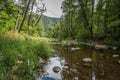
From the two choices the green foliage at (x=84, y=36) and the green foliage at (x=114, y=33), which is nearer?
the green foliage at (x=114, y=33)

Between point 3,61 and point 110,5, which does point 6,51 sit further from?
point 110,5

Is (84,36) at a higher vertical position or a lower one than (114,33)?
lower

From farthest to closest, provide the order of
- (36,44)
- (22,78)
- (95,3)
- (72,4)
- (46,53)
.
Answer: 1. (72,4)
2. (95,3)
3. (46,53)
4. (36,44)
5. (22,78)

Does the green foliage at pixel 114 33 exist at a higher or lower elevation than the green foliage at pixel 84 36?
higher

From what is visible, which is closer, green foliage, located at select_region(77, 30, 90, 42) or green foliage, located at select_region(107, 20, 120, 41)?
green foliage, located at select_region(107, 20, 120, 41)

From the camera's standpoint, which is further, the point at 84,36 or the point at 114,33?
the point at 84,36

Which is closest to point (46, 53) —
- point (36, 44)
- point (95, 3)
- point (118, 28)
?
point (36, 44)

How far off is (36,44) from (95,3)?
1949 cm

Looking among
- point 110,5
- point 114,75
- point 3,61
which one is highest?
point 110,5

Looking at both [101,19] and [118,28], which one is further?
[101,19]

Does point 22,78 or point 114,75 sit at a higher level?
point 22,78

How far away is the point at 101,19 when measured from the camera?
24297 mm

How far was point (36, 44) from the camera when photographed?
8.74 meters

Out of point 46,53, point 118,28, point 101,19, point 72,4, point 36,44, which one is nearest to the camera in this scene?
point 36,44
